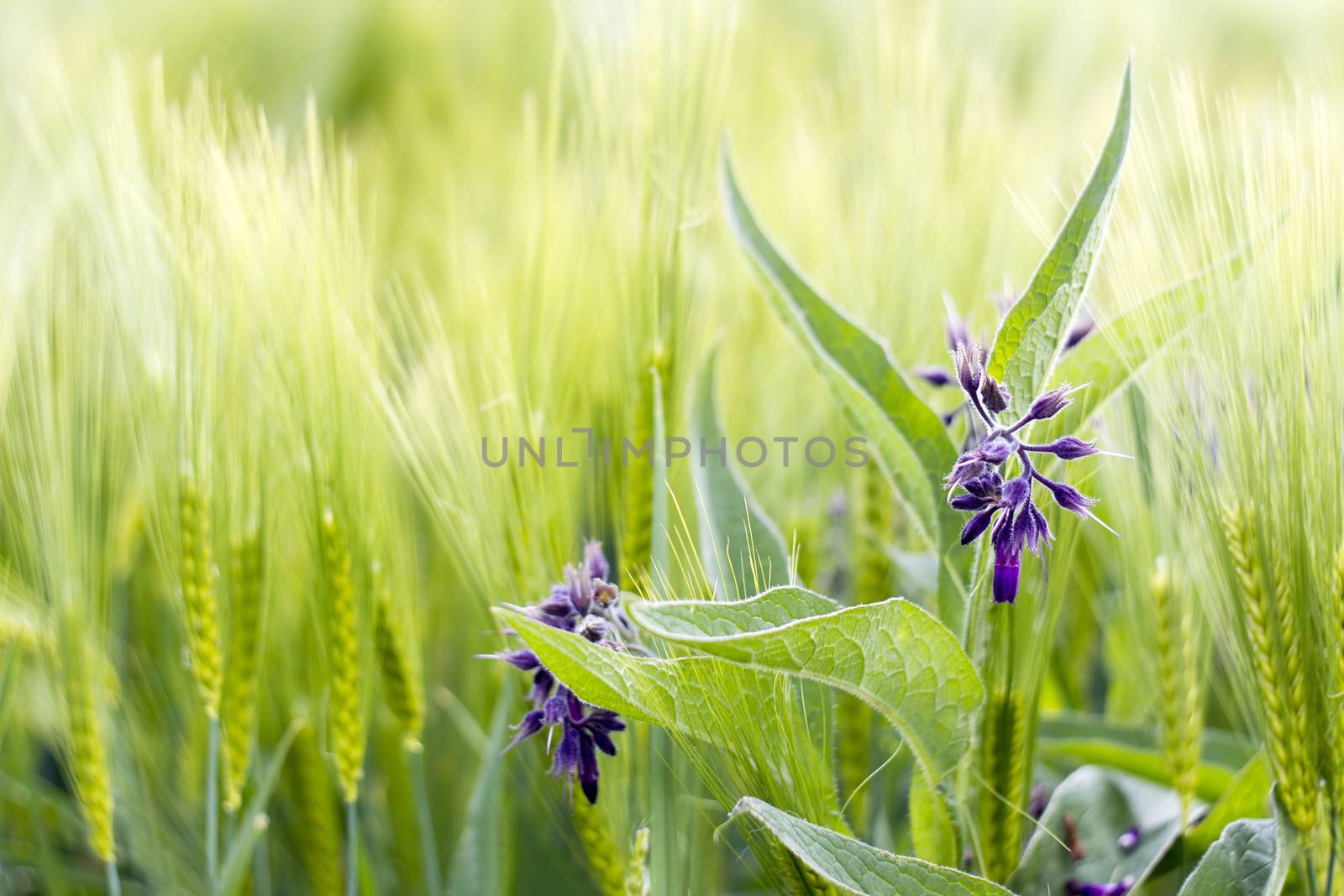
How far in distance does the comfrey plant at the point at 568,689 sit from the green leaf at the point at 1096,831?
0.66 feet

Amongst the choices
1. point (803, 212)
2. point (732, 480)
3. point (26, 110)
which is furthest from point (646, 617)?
point (26, 110)

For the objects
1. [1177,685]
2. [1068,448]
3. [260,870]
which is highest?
[1068,448]

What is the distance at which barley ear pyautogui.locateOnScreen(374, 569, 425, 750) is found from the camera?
1.59ft

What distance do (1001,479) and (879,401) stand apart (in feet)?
0.23

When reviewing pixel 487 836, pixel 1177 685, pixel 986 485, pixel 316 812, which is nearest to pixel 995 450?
pixel 986 485

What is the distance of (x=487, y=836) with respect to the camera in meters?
0.50

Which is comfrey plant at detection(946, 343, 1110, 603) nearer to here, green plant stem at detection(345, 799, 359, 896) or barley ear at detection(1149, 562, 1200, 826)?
barley ear at detection(1149, 562, 1200, 826)

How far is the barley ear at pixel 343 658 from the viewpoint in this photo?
0.46 m

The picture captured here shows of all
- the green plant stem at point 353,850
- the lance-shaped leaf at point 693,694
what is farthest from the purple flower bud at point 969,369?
the green plant stem at point 353,850

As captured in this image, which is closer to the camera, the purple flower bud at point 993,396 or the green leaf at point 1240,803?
the purple flower bud at point 993,396

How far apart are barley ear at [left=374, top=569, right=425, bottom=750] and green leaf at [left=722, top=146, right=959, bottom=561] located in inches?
8.9

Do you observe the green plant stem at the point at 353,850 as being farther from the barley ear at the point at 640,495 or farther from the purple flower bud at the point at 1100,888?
the purple flower bud at the point at 1100,888

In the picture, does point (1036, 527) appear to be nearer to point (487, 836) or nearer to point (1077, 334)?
point (1077, 334)

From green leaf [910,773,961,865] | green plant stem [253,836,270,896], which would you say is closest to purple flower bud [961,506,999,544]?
green leaf [910,773,961,865]
